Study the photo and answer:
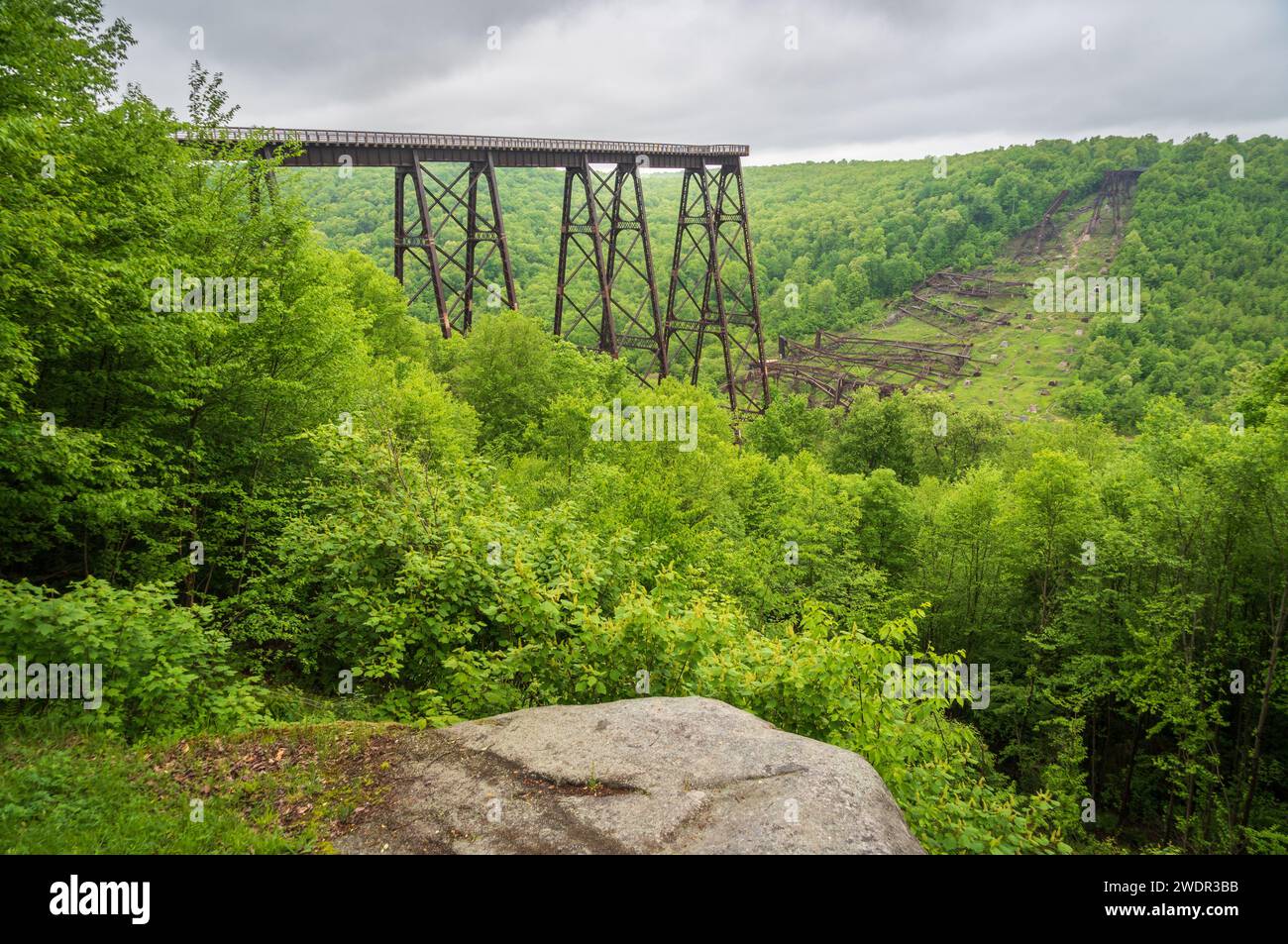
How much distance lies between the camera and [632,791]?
438cm

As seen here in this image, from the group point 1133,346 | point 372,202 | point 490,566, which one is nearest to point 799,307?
point 1133,346

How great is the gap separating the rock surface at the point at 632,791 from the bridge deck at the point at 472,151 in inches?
628

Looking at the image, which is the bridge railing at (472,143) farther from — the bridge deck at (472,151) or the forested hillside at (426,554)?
the forested hillside at (426,554)

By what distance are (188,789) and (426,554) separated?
265cm

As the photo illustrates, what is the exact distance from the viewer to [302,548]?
282 inches

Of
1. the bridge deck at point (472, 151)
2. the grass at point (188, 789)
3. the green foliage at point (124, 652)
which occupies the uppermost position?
the bridge deck at point (472, 151)

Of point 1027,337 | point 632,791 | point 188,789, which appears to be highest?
point 1027,337

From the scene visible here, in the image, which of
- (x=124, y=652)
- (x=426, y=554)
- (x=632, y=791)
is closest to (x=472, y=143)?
(x=426, y=554)

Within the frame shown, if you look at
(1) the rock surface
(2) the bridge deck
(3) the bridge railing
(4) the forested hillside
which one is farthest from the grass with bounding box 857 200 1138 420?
(1) the rock surface

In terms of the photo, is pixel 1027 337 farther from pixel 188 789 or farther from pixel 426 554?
pixel 188 789

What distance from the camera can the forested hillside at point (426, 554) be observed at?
543 cm

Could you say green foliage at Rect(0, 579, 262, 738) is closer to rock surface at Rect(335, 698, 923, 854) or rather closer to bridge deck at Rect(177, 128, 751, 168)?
rock surface at Rect(335, 698, 923, 854)

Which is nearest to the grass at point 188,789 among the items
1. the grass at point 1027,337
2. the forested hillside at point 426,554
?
the forested hillside at point 426,554
